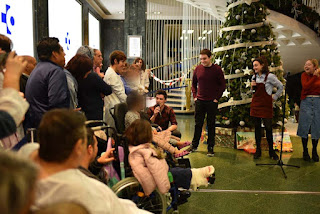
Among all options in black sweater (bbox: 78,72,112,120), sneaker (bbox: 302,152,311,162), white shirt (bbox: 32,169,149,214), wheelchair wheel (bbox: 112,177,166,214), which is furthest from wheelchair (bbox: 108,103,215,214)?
sneaker (bbox: 302,152,311,162)

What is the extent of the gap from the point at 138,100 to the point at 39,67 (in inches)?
42.7

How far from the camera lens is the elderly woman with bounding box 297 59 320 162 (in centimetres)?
462

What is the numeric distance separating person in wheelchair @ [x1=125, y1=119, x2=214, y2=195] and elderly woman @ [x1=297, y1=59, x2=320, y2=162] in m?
2.93

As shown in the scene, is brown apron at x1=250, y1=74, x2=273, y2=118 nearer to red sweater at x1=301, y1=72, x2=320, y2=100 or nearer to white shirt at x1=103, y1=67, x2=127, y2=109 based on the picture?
red sweater at x1=301, y1=72, x2=320, y2=100

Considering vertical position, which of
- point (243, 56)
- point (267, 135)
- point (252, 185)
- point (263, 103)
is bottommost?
point (252, 185)

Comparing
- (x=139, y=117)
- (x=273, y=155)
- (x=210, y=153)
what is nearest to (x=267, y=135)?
(x=273, y=155)

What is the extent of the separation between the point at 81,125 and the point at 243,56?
458 cm

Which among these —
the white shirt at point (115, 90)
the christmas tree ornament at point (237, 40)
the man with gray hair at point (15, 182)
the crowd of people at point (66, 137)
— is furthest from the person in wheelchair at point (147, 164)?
the christmas tree ornament at point (237, 40)

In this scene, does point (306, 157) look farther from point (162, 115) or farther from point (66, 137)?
point (66, 137)

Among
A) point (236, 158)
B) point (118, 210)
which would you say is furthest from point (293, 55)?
point (118, 210)

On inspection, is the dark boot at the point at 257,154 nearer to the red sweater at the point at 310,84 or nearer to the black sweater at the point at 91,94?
the red sweater at the point at 310,84

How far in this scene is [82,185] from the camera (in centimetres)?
Result: 120

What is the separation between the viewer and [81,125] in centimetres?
124

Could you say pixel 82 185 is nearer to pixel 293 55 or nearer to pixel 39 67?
pixel 39 67
